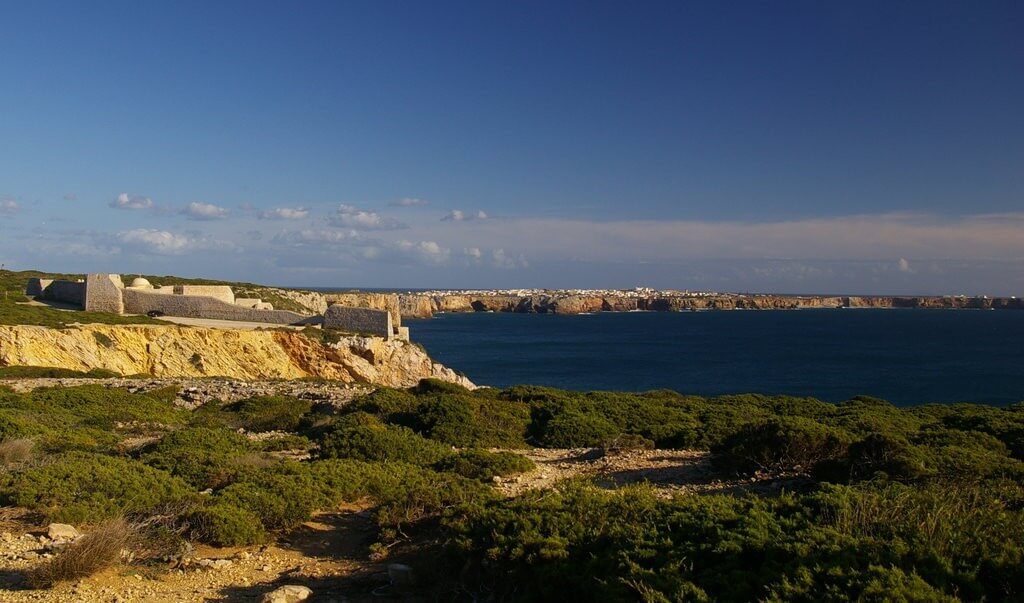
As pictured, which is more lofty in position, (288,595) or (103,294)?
(103,294)

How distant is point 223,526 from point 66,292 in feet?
122

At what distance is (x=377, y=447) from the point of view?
10852 millimetres

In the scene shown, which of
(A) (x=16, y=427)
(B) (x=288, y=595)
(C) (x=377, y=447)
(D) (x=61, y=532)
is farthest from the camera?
(A) (x=16, y=427)

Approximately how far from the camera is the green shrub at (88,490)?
7.10 meters

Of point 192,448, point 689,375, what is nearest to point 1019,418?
point 192,448

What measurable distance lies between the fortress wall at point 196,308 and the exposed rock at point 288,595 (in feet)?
100

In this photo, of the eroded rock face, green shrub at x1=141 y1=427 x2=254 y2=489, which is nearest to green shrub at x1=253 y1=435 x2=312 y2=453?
green shrub at x1=141 y1=427 x2=254 y2=489

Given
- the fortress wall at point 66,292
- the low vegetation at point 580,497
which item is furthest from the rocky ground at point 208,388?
the fortress wall at point 66,292

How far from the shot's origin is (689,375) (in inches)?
2053

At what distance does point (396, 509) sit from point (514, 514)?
5.50 feet

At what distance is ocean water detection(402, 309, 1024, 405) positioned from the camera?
46125mm

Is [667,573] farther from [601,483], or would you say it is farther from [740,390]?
[740,390]

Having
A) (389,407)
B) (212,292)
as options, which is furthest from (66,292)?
(389,407)

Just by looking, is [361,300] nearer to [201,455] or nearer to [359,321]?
[359,321]
